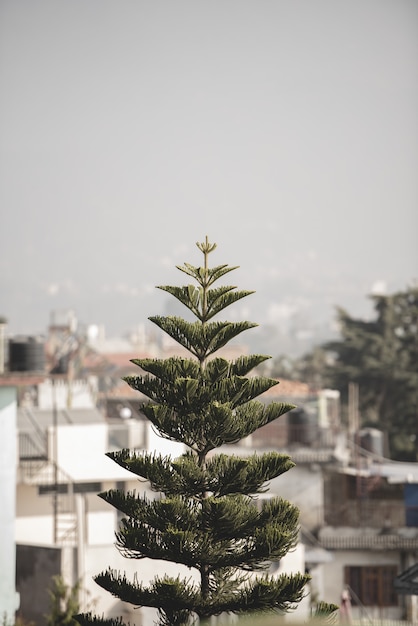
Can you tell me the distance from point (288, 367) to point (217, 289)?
97401mm

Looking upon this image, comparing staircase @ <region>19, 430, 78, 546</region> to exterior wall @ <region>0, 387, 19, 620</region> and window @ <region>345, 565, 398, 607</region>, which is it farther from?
window @ <region>345, 565, 398, 607</region>

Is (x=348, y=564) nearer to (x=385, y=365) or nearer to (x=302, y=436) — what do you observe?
(x=302, y=436)

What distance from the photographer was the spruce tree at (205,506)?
13633 mm

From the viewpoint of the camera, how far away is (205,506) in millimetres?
13602

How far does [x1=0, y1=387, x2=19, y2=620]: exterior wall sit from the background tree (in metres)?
42.3

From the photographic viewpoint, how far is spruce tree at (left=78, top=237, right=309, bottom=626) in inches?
537

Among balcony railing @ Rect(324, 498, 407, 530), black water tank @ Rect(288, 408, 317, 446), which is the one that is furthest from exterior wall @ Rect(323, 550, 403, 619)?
black water tank @ Rect(288, 408, 317, 446)

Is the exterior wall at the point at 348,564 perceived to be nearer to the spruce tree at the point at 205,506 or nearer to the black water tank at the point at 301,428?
the black water tank at the point at 301,428

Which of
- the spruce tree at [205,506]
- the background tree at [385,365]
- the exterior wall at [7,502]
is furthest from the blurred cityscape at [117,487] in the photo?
the background tree at [385,365]

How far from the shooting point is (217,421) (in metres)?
13.9

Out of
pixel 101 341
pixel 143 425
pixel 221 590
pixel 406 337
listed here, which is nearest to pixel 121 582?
pixel 221 590

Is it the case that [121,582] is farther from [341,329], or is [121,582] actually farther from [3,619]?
[341,329]

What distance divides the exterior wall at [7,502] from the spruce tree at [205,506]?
20.3ft

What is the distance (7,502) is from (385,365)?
50.2m
